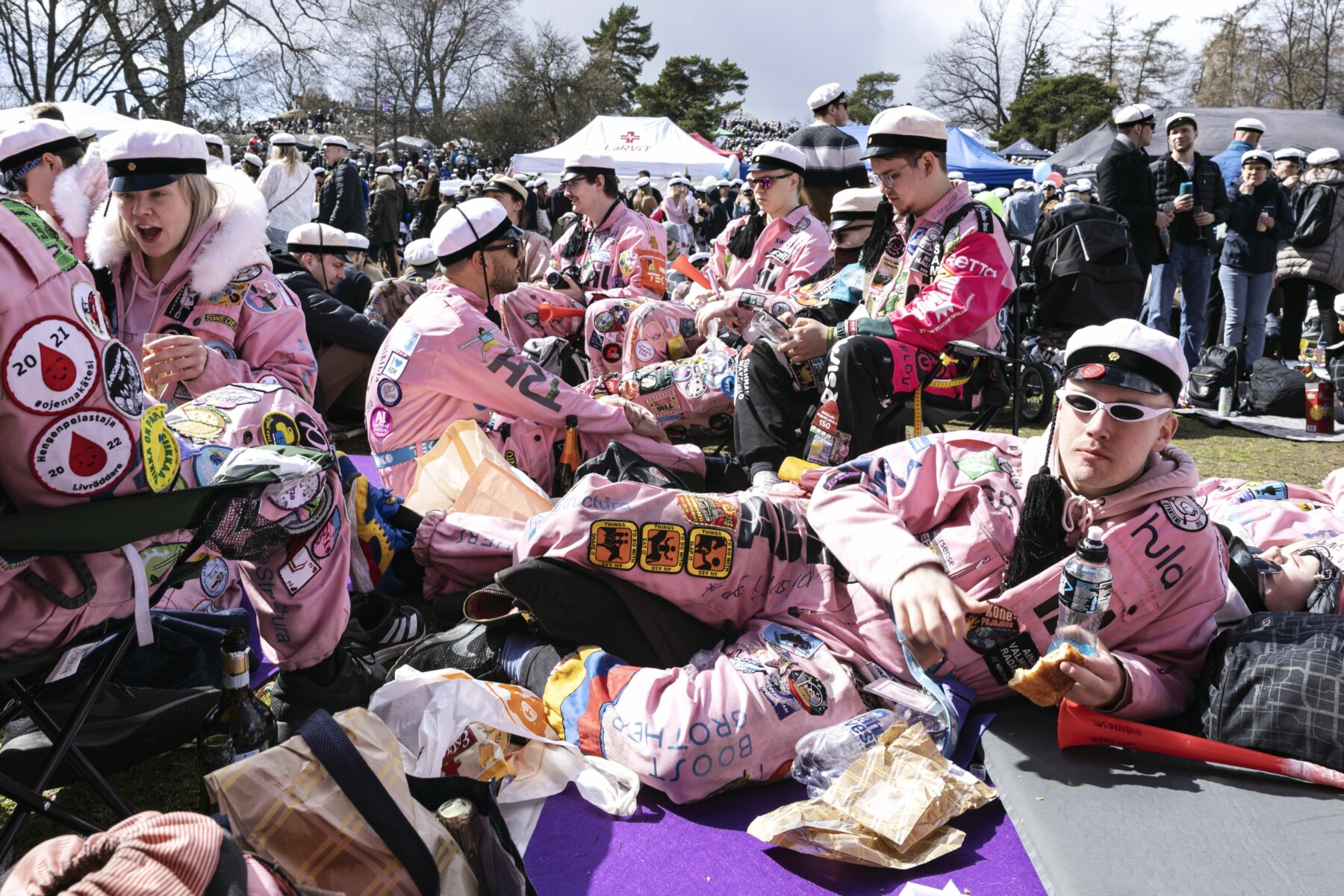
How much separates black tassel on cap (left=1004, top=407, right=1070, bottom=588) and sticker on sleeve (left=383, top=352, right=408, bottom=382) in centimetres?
267

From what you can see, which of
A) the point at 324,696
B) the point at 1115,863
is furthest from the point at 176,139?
the point at 1115,863

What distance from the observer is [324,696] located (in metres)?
2.56

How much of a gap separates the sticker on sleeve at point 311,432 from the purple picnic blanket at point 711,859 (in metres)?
1.16

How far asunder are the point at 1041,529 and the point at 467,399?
262 centimetres

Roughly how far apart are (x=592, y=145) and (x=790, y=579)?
23.6 meters

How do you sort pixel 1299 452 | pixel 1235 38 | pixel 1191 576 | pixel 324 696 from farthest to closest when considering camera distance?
pixel 1235 38 < pixel 1299 452 < pixel 324 696 < pixel 1191 576

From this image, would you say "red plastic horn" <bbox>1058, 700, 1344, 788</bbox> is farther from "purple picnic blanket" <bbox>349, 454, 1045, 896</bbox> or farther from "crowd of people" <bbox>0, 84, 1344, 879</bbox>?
"purple picnic blanket" <bbox>349, 454, 1045, 896</bbox>

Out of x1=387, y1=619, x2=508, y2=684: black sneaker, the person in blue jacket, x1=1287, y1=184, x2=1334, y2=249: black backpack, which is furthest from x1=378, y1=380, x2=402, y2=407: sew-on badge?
x1=1287, y1=184, x2=1334, y2=249: black backpack

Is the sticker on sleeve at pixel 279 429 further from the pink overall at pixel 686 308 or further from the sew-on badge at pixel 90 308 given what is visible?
the pink overall at pixel 686 308

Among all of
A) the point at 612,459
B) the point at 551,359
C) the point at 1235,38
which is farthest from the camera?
the point at 1235,38

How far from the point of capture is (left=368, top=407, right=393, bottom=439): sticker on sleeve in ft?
14.0

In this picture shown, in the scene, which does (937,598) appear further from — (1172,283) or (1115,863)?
(1172,283)

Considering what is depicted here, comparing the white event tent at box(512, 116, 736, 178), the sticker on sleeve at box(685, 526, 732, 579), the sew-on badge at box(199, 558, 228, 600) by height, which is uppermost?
the white event tent at box(512, 116, 736, 178)

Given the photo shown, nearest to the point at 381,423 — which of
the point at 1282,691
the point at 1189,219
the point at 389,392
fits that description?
the point at 389,392
